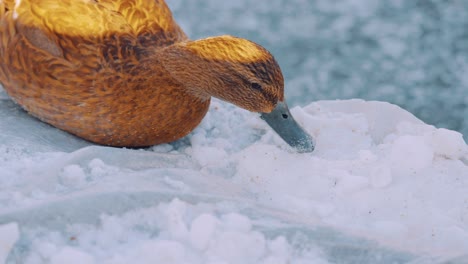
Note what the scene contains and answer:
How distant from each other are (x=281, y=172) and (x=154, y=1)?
723mm

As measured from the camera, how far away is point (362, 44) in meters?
3.26

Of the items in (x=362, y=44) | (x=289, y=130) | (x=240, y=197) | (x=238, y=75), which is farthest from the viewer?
(x=362, y=44)

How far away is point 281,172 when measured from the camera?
2.09 metres

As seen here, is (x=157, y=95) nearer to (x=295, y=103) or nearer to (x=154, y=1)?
(x=154, y=1)

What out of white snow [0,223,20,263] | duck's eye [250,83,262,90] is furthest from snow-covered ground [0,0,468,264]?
duck's eye [250,83,262,90]

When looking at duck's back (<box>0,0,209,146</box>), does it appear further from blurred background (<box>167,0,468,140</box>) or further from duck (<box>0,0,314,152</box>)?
blurred background (<box>167,0,468,140</box>)

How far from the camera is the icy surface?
1642mm

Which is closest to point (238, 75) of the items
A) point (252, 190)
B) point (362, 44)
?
point (252, 190)

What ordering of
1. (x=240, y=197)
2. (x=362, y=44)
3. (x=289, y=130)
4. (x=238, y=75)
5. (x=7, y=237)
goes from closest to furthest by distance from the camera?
1. (x=7, y=237)
2. (x=240, y=197)
3. (x=238, y=75)
4. (x=289, y=130)
5. (x=362, y=44)

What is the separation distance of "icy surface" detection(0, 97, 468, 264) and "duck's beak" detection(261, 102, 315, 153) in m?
0.03

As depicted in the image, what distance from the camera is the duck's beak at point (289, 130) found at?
7.11ft

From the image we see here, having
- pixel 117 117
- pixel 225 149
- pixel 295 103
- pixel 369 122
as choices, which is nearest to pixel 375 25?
pixel 295 103

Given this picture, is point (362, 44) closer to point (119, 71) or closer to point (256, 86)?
point (256, 86)

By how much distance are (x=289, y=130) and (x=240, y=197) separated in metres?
0.35
